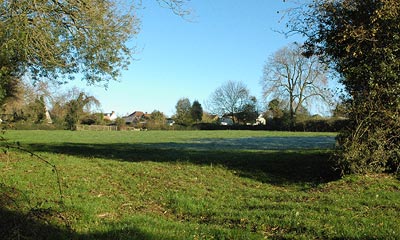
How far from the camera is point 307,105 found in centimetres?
6575

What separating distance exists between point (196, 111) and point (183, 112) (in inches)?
229

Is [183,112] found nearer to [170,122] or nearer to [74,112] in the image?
[170,122]

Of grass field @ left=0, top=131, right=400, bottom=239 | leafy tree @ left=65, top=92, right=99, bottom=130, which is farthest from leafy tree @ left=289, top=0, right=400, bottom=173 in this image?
leafy tree @ left=65, top=92, right=99, bottom=130

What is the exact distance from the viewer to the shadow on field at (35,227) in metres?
4.26

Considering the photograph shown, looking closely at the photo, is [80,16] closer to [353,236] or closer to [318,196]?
[318,196]

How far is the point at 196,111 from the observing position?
88938mm

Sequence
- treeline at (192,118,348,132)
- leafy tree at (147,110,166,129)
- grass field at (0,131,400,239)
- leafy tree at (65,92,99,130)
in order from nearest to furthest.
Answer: grass field at (0,131,400,239) < treeline at (192,118,348,132) < leafy tree at (65,92,99,130) < leafy tree at (147,110,166,129)

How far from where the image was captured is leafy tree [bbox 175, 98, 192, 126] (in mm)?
76625

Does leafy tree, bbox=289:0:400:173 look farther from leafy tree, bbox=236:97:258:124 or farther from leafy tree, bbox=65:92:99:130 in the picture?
leafy tree, bbox=236:97:258:124

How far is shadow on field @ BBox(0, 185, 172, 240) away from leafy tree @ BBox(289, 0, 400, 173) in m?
7.39

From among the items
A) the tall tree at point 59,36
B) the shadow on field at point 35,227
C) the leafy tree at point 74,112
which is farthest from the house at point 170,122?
the shadow on field at point 35,227

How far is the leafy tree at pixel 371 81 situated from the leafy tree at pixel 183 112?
211ft

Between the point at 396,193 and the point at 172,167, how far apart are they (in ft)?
23.9

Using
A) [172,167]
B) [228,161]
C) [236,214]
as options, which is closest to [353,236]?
[236,214]
